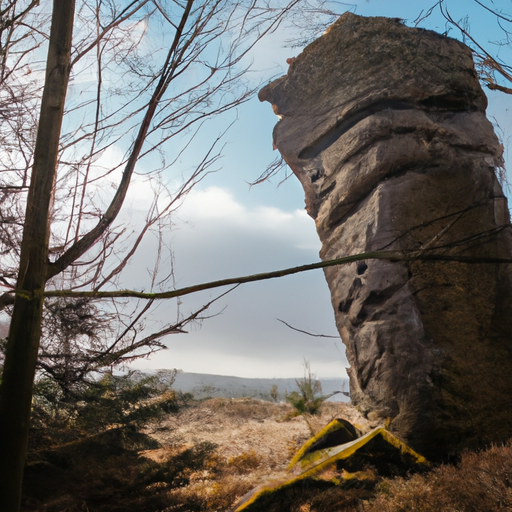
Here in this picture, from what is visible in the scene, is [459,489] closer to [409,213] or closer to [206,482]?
[206,482]

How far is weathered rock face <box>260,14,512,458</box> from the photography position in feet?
14.1

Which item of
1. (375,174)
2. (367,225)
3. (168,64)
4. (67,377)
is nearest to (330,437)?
(367,225)

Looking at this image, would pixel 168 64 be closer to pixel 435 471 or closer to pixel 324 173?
pixel 324 173

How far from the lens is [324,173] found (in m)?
6.08

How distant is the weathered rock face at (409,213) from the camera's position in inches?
170

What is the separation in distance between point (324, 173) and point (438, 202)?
1681 mm

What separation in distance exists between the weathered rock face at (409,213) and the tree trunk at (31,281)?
2944mm

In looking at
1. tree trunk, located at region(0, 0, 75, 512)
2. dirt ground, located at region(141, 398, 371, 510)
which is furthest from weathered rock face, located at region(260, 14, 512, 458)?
tree trunk, located at region(0, 0, 75, 512)

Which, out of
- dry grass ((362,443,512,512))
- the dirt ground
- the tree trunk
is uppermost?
the tree trunk

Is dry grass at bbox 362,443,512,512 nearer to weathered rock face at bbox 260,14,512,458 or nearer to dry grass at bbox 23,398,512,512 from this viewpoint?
dry grass at bbox 23,398,512,512

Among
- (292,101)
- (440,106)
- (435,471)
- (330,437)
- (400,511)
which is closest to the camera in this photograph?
(400,511)

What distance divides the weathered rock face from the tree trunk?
294 cm

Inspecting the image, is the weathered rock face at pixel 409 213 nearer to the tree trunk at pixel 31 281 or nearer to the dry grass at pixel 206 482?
the dry grass at pixel 206 482

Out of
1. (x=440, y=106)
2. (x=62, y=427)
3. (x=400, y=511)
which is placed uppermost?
(x=440, y=106)
